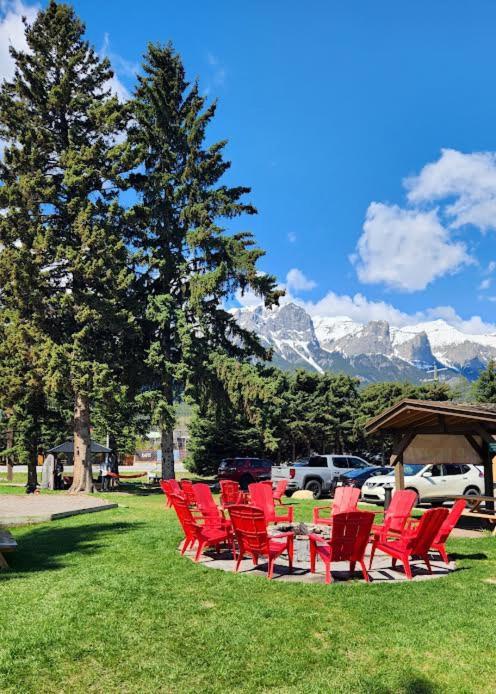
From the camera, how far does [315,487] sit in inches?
884

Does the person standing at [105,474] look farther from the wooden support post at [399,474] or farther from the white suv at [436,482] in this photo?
the wooden support post at [399,474]

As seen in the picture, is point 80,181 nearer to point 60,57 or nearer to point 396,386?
point 60,57

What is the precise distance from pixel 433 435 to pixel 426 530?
787cm

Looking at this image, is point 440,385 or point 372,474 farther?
point 440,385

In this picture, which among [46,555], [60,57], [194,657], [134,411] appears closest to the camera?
[194,657]

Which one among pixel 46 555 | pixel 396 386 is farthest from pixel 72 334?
pixel 396 386

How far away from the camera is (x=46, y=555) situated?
897 centimetres

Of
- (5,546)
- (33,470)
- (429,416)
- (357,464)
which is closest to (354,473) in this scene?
(357,464)

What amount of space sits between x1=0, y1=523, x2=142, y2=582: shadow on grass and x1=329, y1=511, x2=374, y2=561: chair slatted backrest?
402 centimetres

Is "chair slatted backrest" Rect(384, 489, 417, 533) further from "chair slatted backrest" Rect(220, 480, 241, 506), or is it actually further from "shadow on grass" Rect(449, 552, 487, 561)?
"chair slatted backrest" Rect(220, 480, 241, 506)

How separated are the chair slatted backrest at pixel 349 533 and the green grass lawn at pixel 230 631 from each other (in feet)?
1.32

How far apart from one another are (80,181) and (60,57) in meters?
6.52

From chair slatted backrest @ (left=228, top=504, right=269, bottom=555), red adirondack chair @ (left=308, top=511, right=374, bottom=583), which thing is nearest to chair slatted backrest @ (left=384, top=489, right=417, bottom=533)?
red adirondack chair @ (left=308, top=511, right=374, bottom=583)

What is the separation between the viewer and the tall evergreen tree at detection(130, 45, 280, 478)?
26.0 meters
